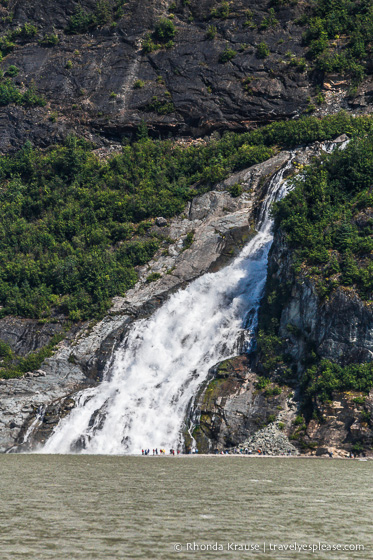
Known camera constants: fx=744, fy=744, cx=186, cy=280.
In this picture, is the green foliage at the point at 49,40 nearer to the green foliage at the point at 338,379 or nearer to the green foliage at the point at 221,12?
the green foliage at the point at 221,12

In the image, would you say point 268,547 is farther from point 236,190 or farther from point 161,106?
point 161,106

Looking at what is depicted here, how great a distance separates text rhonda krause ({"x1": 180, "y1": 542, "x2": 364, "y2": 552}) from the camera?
820 inches

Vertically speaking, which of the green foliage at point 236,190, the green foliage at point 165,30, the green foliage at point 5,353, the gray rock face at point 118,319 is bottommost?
the green foliage at point 5,353

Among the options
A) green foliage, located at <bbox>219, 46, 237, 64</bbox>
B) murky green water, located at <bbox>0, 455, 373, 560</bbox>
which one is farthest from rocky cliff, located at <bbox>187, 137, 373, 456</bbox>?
green foliage, located at <bbox>219, 46, 237, 64</bbox>

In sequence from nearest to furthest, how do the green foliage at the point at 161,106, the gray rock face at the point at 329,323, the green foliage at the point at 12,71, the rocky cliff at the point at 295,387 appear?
the rocky cliff at the point at 295,387
the gray rock face at the point at 329,323
the green foliage at the point at 161,106
the green foliage at the point at 12,71

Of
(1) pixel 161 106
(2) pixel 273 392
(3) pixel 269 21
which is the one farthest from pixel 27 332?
(3) pixel 269 21

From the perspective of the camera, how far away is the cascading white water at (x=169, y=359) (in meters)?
51.6

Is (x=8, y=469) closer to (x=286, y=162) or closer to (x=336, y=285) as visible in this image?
(x=336, y=285)

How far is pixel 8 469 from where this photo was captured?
128ft

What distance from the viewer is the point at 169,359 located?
5819cm

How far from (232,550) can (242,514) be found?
16.1 ft

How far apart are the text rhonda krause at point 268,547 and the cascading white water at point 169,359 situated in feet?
94.1

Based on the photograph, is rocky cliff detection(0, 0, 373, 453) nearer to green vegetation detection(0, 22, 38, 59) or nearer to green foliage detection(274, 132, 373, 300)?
green vegetation detection(0, 22, 38, 59)

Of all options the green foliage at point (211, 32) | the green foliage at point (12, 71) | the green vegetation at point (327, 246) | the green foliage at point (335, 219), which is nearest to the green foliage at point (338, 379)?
the green vegetation at point (327, 246)
